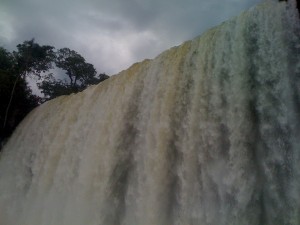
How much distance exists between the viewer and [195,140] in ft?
21.1

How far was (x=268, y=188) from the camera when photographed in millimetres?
5344

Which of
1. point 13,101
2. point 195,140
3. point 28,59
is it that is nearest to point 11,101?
point 13,101

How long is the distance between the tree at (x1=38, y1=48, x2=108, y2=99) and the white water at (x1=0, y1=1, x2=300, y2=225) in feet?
37.6

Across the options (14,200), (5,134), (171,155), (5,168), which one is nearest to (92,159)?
(171,155)

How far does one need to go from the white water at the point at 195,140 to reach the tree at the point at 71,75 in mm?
11452

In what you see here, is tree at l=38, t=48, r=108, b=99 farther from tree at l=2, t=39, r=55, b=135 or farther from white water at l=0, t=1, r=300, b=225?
white water at l=0, t=1, r=300, b=225

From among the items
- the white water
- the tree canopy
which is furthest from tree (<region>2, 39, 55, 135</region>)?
the white water

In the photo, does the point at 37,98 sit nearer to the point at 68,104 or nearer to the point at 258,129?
the point at 68,104

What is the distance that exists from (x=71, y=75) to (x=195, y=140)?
18.0 meters

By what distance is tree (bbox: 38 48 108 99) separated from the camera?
21.0 metres

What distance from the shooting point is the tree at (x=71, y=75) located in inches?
827

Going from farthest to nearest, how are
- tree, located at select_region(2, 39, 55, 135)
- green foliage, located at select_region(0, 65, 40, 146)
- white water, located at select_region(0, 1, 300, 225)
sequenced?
tree, located at select_region(2, 39, 55, 135), green foliage, located at select_region(0, 65, 40, 146), white water, located at select_region(0, 1, 300, 225)

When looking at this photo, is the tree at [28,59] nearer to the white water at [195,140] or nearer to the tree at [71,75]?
the tree at [71,75]

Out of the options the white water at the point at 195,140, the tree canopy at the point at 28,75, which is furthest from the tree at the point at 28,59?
the white water at the point at 195,140
